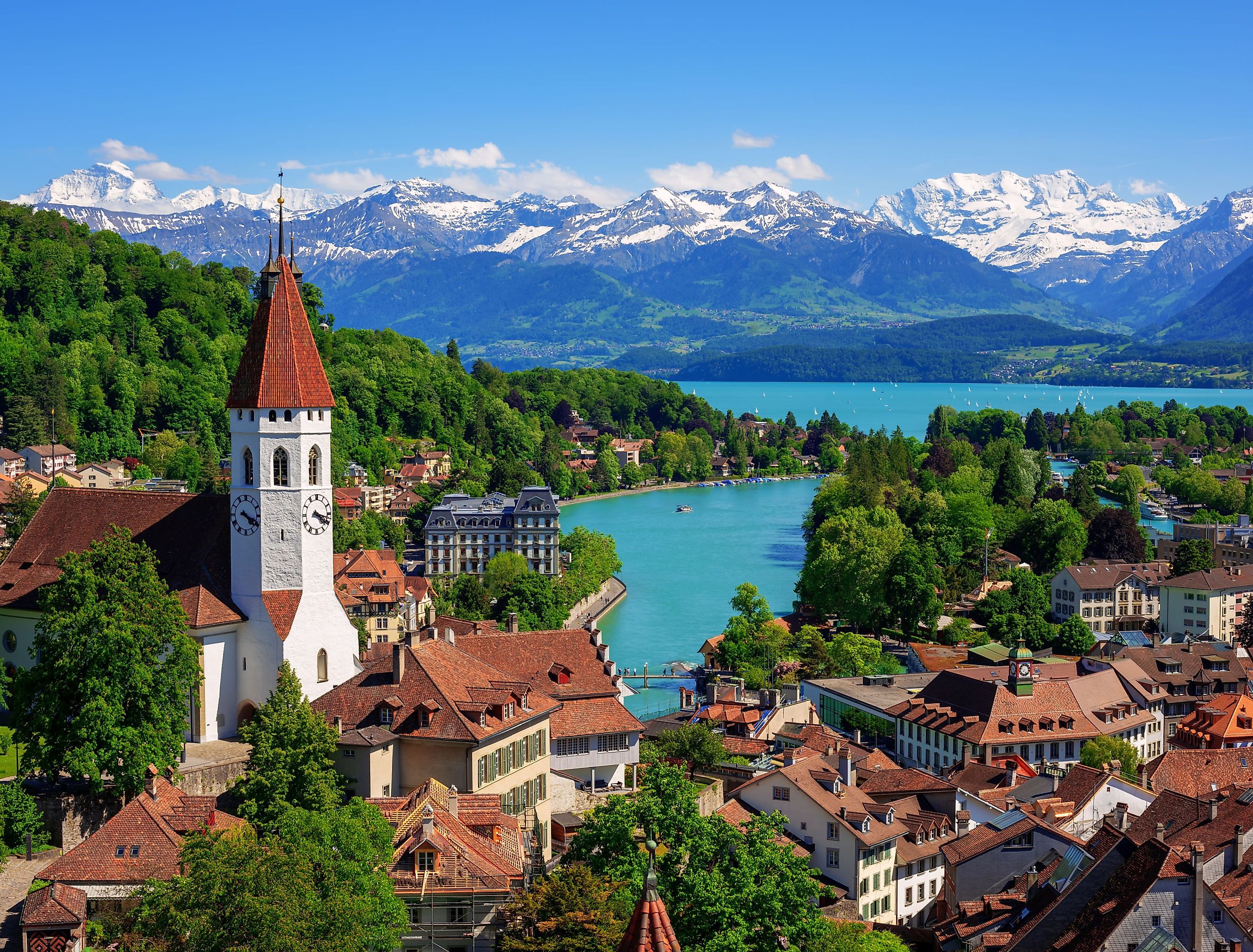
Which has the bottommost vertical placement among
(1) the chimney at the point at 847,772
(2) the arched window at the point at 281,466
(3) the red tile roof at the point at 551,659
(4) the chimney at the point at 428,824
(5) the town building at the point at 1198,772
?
(5) the town building at the point at 1198,772

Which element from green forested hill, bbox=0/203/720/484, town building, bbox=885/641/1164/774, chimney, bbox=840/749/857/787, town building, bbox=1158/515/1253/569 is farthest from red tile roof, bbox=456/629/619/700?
town building, bbox=1158/515/1253/569

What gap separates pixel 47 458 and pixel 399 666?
55556 millimetres

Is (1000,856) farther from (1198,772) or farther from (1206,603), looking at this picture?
(1206,603)

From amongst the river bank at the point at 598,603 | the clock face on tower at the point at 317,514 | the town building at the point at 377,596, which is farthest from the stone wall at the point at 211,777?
the river bank at the point at 598,603

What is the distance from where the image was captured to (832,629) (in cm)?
6175

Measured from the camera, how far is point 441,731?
24516mm

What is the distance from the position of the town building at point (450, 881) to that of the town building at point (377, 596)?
34.8 meters

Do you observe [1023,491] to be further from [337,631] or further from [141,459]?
[337,631]

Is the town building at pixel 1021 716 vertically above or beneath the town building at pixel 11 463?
beneath

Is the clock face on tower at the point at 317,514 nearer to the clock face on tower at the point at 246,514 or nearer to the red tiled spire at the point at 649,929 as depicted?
the clock face on tower at the point at 246,514

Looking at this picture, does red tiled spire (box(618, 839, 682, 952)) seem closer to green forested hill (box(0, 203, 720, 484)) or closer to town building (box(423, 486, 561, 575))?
town building (box(423, 486, 561, 575))

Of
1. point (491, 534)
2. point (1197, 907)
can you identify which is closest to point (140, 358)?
point (491, 534)

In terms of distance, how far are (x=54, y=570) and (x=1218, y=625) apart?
4689 cm

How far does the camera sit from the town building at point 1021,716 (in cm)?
3906
